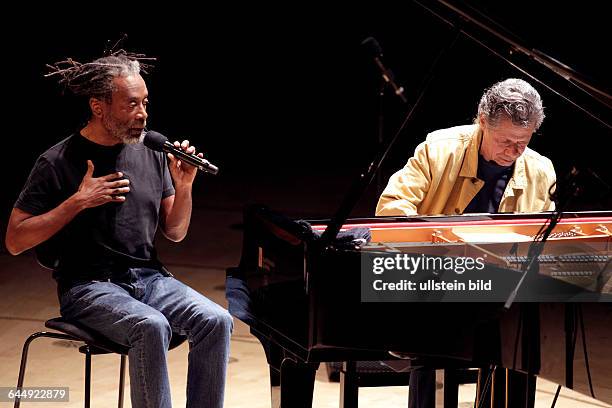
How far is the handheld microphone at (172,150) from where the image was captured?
3.14 meters

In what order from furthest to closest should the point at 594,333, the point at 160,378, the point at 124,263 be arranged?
the point at 124,263 < the point at 160,378 < the point at 594,333

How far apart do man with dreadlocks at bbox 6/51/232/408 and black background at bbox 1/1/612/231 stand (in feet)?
13.0

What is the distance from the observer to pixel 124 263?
132 inches

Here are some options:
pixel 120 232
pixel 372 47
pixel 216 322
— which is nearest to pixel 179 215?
pixel 120 232

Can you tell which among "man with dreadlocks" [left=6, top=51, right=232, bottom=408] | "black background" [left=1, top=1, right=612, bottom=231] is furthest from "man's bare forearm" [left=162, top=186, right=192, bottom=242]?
"black background" [left=1, top=1, right=612, bottom=231]

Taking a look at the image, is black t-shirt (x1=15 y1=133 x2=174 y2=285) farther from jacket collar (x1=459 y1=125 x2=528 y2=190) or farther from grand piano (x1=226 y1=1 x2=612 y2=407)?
jacket collar (x1=459 y1=125 x2=528 y2=190)

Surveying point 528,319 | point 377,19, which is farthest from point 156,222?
point 377,19

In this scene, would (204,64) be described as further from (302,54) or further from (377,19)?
(377,19)

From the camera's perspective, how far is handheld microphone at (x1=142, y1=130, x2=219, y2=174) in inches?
124

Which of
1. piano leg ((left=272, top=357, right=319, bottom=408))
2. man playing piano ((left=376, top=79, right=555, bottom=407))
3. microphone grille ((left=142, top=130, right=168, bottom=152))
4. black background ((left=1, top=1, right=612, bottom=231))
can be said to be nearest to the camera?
piano leg ((left=272, top=357, right=319, bottom=408))

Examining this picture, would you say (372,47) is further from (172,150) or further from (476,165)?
(172,150)

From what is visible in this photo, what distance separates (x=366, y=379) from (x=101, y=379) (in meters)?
1.45

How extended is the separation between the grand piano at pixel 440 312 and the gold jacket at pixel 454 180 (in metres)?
0.63

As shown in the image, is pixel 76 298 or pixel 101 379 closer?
pixel 76 298
